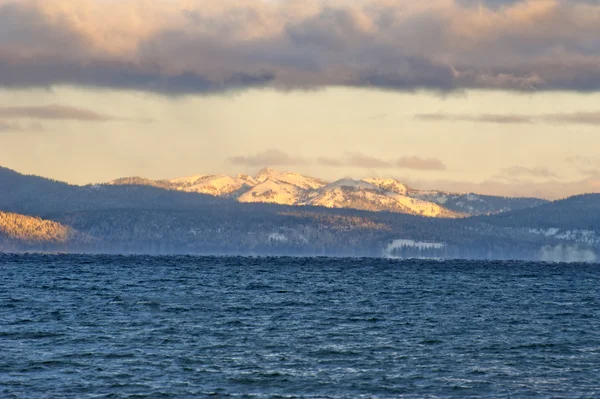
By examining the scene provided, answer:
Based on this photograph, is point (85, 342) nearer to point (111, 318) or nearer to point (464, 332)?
point (111, 318)

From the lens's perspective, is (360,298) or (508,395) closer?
(508,395)

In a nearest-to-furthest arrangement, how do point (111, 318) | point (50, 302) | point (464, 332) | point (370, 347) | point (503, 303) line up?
point (370, 347), point (464, 332), point (111, 318), point (50, 302), point (503, 303)

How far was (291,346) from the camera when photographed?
79.0 metres

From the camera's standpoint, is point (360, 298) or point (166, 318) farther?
point (360, 298)

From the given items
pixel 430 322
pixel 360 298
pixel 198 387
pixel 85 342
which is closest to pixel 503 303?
pixel 360 298

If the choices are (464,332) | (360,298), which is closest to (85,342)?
(464,332)

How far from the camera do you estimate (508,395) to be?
5959 cm

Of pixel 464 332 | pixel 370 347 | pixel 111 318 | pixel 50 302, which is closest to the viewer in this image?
pixel 370 347

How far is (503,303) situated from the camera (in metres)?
Result: 130

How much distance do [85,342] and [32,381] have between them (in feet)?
58.0

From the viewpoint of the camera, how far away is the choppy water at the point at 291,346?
2427 inches

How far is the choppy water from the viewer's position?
61.7 m

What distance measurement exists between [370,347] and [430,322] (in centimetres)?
2248

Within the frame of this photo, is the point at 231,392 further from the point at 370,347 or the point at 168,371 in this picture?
the point at 370,347
